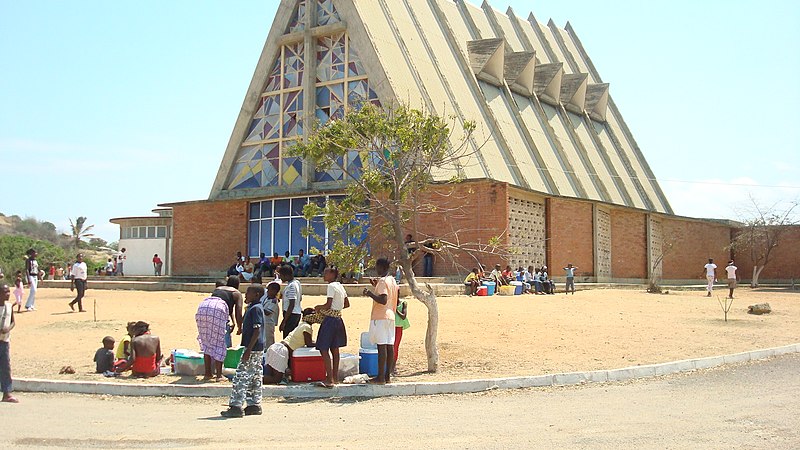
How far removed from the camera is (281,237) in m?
30.6

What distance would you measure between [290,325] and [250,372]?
7.66ft

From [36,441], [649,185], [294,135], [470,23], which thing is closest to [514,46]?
[470,23]

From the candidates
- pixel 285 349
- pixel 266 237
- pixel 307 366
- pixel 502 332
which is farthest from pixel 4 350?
pixel 266 237

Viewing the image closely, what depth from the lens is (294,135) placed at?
101ft

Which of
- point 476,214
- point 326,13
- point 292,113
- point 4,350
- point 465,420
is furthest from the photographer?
point 292,113

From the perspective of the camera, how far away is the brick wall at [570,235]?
1149 inches

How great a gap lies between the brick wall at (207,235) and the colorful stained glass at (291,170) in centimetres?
207

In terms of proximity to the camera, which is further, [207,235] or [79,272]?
[207,235]

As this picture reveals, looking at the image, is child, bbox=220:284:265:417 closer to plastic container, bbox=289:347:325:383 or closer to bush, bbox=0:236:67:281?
plastic container, bbox=289:347:325:383

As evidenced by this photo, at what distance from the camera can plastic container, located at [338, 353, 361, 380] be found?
1055cm

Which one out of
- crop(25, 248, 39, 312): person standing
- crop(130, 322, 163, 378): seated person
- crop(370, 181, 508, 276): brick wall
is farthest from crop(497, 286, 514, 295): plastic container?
crop(130, 322, 163, 378): seated person

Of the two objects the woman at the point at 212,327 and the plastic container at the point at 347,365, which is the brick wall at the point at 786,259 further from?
the woman at the point at 212,327

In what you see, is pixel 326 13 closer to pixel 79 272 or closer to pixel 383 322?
pixel 79 272

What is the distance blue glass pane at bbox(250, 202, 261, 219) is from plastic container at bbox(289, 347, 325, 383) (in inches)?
849
